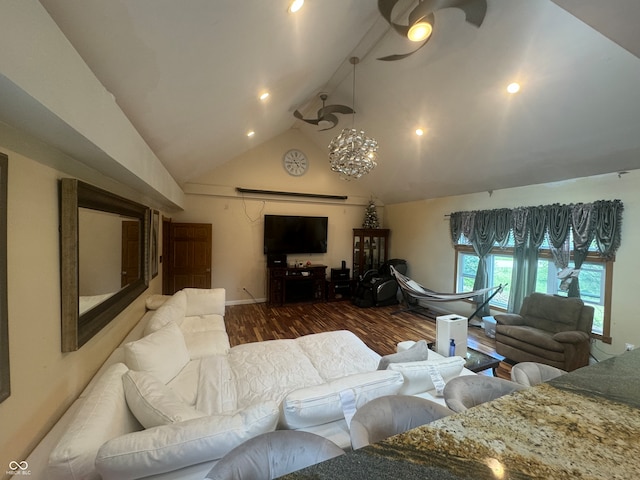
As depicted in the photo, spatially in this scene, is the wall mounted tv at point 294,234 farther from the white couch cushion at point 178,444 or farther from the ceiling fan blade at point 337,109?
the white couch cushion at point 178,444

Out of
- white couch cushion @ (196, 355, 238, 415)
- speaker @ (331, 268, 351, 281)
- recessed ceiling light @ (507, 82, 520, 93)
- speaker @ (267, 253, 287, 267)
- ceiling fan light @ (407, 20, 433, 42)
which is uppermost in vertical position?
ceiling fan light @ (407, 20, 433, 42)

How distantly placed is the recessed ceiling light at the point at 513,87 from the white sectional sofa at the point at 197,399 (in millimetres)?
2607

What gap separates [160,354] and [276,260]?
11.5ft

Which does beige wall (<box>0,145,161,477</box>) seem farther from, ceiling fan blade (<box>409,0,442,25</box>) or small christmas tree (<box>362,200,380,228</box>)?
small christmas tree (<box>362,200,380,228</box>)

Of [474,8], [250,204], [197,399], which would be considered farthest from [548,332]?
[250,204]

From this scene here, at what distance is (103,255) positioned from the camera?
176 centimetres

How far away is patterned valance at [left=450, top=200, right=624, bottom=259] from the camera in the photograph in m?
2.81

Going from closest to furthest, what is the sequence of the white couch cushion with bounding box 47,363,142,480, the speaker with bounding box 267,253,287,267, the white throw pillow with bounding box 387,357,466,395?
the white couch cushion with bounding box 47,363,142,480, the white throw pillow with bounding box 387,357,466,395, the speaker with bounding box 267,253,287,267

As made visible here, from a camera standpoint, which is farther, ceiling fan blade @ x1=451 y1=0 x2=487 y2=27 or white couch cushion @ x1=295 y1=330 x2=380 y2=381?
white couch cushion @ x1=295 y1=330 x2=380 y2=381

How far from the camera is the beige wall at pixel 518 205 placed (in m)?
2.70

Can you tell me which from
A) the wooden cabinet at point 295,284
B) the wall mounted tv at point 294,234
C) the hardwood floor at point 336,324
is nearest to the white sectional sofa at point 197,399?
the hardwood floor at point 336,324

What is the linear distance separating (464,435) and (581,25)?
113 inches

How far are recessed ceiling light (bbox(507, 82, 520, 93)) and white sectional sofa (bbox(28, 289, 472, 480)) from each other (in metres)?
2.61

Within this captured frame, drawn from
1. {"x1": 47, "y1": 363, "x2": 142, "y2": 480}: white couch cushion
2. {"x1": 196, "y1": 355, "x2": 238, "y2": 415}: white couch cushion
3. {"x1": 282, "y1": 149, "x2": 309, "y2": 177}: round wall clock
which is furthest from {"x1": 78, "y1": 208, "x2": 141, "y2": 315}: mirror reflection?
{"x1": 282, "y1": 149, "x2": 309, "y2": 177}: round wall clock
